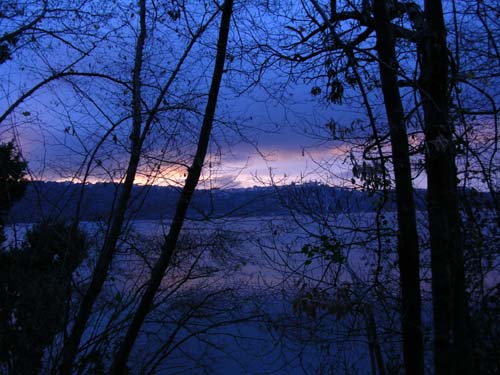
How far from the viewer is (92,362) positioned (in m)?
5.35

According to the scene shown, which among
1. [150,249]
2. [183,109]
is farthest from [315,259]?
[183,109]

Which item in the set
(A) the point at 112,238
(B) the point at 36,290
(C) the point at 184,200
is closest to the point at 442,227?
(C) the point at 184,200

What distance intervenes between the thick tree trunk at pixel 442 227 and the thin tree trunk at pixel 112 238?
3.35 m

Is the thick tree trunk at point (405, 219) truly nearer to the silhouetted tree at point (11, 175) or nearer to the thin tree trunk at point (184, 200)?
the thin tree trunk at point (184, 200)

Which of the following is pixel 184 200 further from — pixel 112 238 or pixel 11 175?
pixel 11 175

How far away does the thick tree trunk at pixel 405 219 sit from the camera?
4.77 metres

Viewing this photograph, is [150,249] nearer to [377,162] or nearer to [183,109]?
[183,109]

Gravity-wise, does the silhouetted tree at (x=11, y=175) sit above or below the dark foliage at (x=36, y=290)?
above

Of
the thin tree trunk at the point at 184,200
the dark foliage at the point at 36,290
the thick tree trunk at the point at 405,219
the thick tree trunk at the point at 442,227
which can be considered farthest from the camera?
the thin tree trunk at the point at 184,200

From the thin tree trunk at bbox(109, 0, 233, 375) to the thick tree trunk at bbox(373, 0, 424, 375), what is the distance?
5.67 feet

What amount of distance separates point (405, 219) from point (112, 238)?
3.45 m

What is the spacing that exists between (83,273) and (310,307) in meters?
2.92

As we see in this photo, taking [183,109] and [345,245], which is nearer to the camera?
[183,109]

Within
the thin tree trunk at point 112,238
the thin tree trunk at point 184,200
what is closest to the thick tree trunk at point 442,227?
the thin tree trunk at point 184,200
